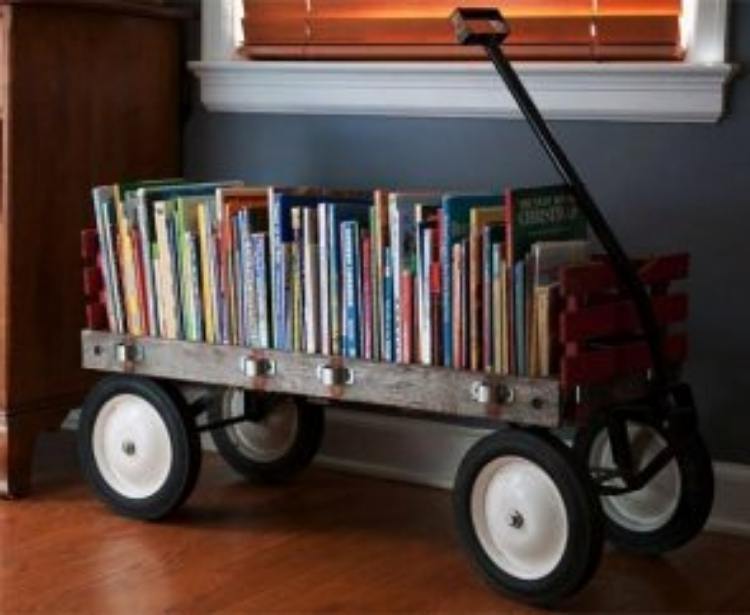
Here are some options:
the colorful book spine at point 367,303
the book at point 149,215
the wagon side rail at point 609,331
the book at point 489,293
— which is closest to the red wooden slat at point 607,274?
the wagon side rail at point 609,331

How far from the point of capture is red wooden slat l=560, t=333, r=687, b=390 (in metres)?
1.95

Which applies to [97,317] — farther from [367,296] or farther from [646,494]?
[646,494]

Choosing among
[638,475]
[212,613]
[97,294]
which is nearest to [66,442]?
[97,294]

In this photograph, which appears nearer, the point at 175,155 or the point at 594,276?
the point at 594,276

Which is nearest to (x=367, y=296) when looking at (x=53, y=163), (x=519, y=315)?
(x=519, y=315)

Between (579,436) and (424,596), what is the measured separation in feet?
1.22

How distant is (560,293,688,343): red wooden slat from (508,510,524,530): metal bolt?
0.25m

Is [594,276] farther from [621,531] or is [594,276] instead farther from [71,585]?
[71,585]

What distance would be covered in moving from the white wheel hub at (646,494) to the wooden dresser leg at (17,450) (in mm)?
972

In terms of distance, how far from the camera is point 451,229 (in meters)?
2.06

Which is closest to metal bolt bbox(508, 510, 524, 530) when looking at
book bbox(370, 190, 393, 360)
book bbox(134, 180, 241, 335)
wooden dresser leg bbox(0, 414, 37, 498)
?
book bbox(370, 190, 393, 360)

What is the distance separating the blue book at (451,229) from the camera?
80.8 inches

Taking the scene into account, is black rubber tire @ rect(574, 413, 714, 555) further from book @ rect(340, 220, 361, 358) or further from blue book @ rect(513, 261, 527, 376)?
book @ rect(340, 220, 361, 358)

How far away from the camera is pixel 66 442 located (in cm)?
286
